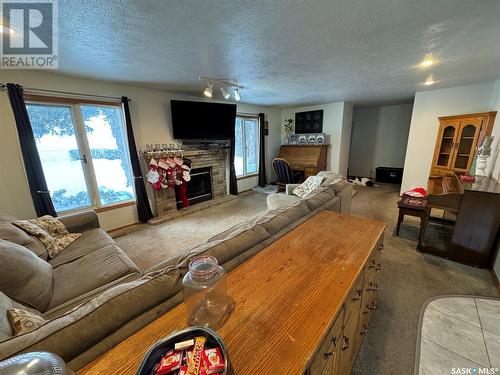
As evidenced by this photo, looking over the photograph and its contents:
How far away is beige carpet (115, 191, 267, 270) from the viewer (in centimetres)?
260

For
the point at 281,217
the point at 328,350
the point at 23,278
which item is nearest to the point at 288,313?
the point at 328,350

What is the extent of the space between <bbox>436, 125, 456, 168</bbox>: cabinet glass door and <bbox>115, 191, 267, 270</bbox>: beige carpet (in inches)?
135

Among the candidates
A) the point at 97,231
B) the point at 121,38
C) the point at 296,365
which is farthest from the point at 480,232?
the point at 97,231

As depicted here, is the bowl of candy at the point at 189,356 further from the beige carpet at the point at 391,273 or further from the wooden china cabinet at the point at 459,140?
the wooden china cabinet at the point at 459,140

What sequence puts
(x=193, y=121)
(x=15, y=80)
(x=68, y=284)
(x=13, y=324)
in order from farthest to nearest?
(x=193, y=121)
(x=15, y=80)
(x=68, y=284)
(x=13, y=324)

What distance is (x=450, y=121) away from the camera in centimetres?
355

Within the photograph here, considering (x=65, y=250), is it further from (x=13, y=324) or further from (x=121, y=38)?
(x=121, y=38)

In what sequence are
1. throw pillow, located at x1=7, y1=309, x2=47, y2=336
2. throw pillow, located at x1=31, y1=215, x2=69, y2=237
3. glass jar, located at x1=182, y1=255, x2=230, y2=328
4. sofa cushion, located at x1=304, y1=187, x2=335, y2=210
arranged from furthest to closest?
throw pillow, located at x1=31, y1=215, x2=69, y2=237 → sofa cushion, located at x1=304, y1=187, x2=335, y2=210 → throw pillow, located at x1=7, y1=309, x2=47, y2=336 → glass jar, located at x1=182, y1=255, x2=230, y2=328

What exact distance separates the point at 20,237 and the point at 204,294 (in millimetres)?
1840

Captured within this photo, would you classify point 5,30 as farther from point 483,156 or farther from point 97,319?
point 483,156

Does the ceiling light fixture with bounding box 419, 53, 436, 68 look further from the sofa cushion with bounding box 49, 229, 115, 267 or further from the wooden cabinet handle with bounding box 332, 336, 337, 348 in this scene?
the sofa cushion with bounding box 49, 229, 115, 267

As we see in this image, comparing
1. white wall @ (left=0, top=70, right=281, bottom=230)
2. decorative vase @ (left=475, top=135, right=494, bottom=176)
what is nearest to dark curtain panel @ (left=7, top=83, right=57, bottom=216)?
white wall @ (left=0, top=70, right=281, bottom=230)

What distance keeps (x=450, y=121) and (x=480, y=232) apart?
247cm

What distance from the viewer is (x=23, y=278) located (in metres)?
1.21
